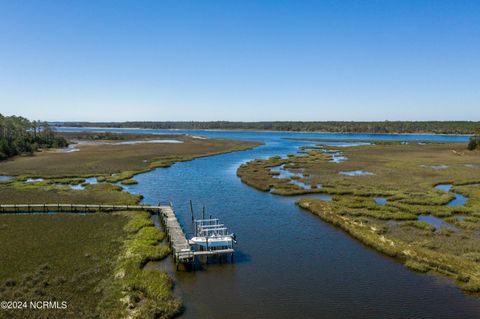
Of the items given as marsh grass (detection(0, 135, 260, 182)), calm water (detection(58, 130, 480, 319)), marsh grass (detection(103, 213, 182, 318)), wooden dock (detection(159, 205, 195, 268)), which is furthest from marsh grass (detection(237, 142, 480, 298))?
marsh grass (detection(0, 135, 260, 182))

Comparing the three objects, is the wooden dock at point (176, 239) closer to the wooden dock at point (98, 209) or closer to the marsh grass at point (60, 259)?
the wooden dock at point (98, 209)

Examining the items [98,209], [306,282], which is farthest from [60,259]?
[306,282]

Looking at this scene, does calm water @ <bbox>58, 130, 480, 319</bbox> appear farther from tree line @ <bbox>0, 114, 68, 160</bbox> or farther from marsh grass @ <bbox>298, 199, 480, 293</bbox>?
tree line @ <bbox>0, 114, 68, 160</bbox>

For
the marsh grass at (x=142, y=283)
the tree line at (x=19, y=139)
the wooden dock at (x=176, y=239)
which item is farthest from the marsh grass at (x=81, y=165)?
the marsh grass at (x=142, y=283)

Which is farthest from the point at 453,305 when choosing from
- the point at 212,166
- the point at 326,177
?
the point at 212,166

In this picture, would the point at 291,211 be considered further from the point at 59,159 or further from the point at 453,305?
the point at 59,159

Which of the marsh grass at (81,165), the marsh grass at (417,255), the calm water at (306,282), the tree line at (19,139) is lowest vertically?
the calm water at (306,282)

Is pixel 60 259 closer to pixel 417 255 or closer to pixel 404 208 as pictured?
pixel 417 255

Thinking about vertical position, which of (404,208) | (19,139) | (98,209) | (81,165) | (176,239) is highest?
(19,139)
